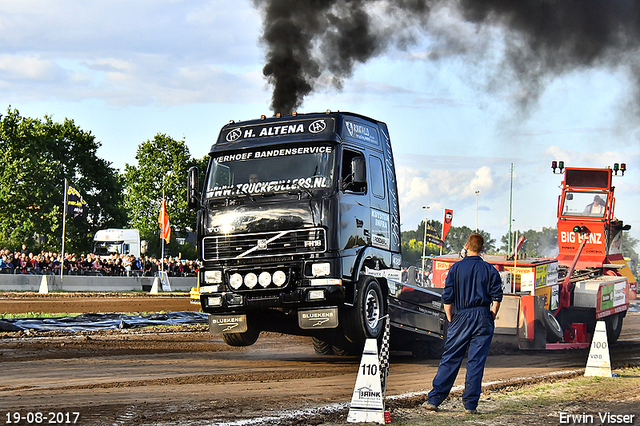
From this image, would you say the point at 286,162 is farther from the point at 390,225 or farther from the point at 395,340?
the point at 395,340

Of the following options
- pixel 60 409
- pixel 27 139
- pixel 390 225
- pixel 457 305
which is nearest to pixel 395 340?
pixel 390 225

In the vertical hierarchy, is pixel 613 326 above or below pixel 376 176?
below

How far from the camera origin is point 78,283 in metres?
31.5

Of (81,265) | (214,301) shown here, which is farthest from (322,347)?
(81,265)

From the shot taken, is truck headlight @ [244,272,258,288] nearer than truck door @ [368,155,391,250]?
Yes

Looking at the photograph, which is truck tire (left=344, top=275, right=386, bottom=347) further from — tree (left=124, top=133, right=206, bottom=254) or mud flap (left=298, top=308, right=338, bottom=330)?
tree (left=124, top=133, right=206, bottom=254)

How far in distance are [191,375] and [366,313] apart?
8.50ft

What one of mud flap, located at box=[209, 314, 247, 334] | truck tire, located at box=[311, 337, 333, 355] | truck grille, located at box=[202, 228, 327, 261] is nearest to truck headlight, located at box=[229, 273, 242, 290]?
truck grille, located at box=[202, 228, 327, 261]

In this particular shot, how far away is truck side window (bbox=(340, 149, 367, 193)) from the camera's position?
10.2m

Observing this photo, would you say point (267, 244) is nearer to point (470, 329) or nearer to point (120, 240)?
point (470, 329)

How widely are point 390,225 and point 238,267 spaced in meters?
2.67

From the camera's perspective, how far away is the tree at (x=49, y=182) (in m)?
47.0

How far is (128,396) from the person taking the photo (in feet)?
25.0

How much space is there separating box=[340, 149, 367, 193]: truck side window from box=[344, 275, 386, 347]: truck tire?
1.26 metres
